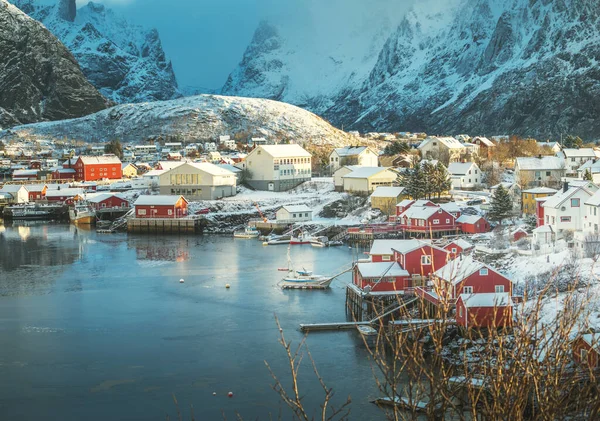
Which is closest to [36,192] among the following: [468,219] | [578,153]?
[468,219]

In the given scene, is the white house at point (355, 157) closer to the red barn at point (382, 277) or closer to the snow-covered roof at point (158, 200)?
the snow-covered roof at point (158, 200)

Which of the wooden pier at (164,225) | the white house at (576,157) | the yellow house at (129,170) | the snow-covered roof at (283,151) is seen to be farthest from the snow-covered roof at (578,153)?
the yellow house at (129,170)

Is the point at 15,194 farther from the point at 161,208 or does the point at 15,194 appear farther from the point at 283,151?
the point at 283,151

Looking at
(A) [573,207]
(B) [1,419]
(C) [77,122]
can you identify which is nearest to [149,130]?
(C) [77,122]

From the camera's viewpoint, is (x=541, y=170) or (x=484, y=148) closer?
(x=541, y=170)

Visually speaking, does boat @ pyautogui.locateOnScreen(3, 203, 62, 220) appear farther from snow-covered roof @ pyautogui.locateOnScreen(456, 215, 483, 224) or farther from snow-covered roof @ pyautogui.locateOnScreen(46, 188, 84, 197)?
snow-covered roof @ pyautogui.locateOnScreen(456, 215, 483, 224)

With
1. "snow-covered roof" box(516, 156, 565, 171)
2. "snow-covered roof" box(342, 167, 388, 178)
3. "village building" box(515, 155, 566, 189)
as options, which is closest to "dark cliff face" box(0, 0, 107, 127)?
"snow-covered roof" box(342, 167, 388, 178)

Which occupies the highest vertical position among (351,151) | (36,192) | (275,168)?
(351,151)
